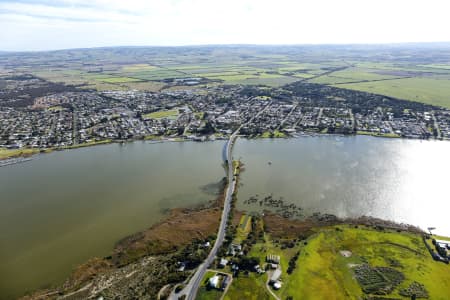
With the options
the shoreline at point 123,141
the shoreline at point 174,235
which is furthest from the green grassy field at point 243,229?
the shoreline at point 123,141

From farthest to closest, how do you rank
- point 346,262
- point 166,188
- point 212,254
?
Answer: point 166,188 < point 212,254 < point 346,262

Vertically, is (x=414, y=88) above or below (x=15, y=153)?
above

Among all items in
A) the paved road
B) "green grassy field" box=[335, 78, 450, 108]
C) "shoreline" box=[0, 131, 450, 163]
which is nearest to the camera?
the paved road

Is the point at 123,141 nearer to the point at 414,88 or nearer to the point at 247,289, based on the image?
the point at 247,289

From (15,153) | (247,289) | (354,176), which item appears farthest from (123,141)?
(247,289)

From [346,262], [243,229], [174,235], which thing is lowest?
[346,262]

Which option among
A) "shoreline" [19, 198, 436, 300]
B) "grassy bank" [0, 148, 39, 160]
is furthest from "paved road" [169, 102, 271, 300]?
"grassy bank" [0, 148, 39, 160]

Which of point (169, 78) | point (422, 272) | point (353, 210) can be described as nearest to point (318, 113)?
point (353, 210)

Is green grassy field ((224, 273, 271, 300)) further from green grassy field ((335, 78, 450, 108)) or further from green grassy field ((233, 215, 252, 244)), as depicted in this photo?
green grassy field ((335, 78, 450, 108))

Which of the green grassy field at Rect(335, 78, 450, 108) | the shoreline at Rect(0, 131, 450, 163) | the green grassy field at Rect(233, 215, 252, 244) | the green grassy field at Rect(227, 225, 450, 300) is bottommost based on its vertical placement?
the green grassy field at Rect(227, 225, 450, 300)

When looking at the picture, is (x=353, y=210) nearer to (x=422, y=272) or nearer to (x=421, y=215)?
(x=421, y=215)
